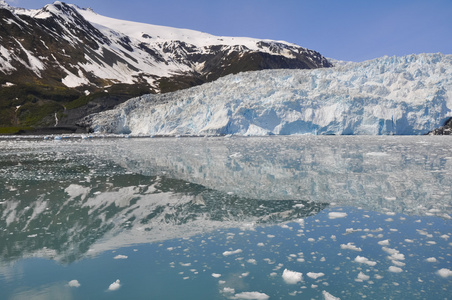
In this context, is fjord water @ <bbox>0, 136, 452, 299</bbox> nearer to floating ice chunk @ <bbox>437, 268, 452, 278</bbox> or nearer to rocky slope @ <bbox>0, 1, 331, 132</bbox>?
floating ice chunk @ <bbox>437, 268, 452, 278</bbox>

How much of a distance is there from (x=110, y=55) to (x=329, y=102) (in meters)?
129

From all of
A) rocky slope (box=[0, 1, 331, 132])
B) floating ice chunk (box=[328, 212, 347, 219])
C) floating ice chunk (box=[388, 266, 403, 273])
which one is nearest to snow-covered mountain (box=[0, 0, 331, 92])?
rocky slope (box=[0, 1, 331, 132])

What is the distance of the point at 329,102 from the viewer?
32875 millimetres

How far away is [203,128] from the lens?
37469mm

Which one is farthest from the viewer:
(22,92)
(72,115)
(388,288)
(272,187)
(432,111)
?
(22,92)

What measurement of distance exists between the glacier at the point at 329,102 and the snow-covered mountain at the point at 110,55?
273ft

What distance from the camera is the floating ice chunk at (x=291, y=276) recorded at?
376 cm

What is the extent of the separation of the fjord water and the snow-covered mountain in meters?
106

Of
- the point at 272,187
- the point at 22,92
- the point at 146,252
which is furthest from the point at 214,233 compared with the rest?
the point at 22,92

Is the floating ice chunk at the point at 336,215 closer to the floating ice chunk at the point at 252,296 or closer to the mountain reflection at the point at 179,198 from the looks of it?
the mountain reflection at the point at 179,198

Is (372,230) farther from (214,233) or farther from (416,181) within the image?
(416,181)

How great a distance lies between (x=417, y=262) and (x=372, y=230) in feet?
4.26

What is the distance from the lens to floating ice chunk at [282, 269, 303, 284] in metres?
3.76

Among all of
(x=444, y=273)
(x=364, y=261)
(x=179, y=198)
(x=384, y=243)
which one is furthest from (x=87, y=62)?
(x=444, y=273)
